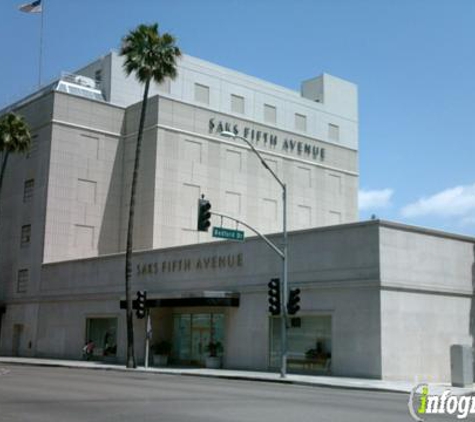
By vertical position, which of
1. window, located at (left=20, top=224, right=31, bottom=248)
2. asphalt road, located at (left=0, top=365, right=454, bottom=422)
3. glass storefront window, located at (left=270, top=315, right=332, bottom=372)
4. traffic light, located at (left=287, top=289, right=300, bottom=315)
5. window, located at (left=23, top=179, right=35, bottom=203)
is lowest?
asphalt road, located at (left=0, top=365, right=454, bottom=422)

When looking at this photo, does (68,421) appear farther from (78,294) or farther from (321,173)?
(321,173)

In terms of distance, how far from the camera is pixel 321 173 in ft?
204

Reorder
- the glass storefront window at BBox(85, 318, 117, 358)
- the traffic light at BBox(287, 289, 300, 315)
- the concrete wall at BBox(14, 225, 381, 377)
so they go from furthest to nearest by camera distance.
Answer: the glass storefront window at BBox(85, 318, 117, 358) → the concrete wall at BBox(14, 225, 381, 377) → the traffic light at BBox(287, 289, 300, 315)

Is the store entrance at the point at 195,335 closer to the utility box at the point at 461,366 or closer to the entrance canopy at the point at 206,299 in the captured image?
the entrance canopy at the point at 206,299

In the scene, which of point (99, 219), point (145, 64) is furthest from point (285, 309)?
point (99, 219)

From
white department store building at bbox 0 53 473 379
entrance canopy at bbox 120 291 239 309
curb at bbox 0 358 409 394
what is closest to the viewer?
curb at bbox 0 358 409 394

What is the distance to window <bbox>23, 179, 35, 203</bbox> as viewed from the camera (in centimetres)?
5349

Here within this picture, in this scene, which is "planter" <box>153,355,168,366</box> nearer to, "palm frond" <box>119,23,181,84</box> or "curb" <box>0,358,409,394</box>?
"curb" <box>0,358,409,394</box>

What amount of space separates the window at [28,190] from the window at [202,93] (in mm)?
15582

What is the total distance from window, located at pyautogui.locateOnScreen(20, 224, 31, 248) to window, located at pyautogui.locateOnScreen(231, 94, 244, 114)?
20.2m

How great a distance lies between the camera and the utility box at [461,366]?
89.8 ft

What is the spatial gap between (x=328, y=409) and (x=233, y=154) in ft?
135

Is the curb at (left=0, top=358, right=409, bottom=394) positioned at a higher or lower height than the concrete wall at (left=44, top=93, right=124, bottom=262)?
lower

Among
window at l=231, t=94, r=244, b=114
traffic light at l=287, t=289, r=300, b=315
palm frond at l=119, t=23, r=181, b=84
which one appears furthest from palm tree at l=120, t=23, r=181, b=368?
window at l=231, t=94, r=244, b=114
